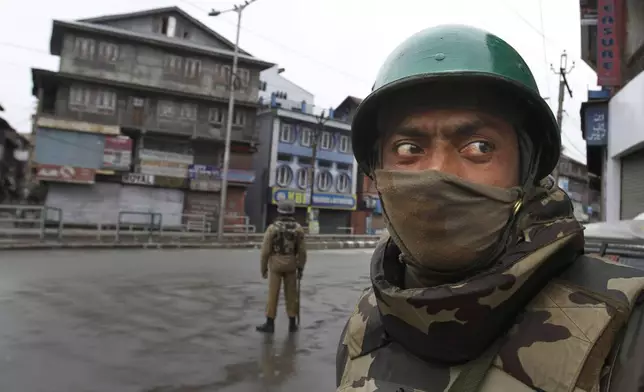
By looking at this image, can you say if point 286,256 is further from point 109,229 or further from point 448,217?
point 109,229

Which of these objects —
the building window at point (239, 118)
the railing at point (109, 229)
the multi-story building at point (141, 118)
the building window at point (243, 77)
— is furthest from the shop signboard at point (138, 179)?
the building window at point (243, 77)

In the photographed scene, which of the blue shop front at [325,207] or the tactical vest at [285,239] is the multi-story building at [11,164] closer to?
the blue shop front at [325,207]

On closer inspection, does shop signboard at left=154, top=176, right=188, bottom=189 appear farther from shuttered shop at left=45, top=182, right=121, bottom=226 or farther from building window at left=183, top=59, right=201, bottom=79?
building window at left=183, top=59, right=201, bottom=79

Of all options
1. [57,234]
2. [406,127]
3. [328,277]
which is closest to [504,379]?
[406,127]

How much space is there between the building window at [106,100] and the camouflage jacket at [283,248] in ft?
79.1

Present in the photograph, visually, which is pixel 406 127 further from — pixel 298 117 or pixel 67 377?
pixel 298 117

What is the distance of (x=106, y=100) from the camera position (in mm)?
27172

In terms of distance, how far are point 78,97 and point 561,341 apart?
2947 cm

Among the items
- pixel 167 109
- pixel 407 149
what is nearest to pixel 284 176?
pixel 167 109

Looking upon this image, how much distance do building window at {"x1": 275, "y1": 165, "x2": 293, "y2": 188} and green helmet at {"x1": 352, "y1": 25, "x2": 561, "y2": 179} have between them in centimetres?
3238

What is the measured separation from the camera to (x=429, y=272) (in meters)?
1.17

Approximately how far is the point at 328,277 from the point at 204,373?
7.67 m

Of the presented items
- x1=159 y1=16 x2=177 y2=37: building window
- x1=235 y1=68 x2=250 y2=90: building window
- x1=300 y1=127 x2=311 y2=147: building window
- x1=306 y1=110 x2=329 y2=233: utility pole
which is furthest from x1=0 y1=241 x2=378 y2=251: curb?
x1=159 y1=16 x2=177 y2=37: building window

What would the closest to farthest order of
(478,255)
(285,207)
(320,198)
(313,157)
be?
(478,255) → (285,207) → (313,157) → (320,198)
